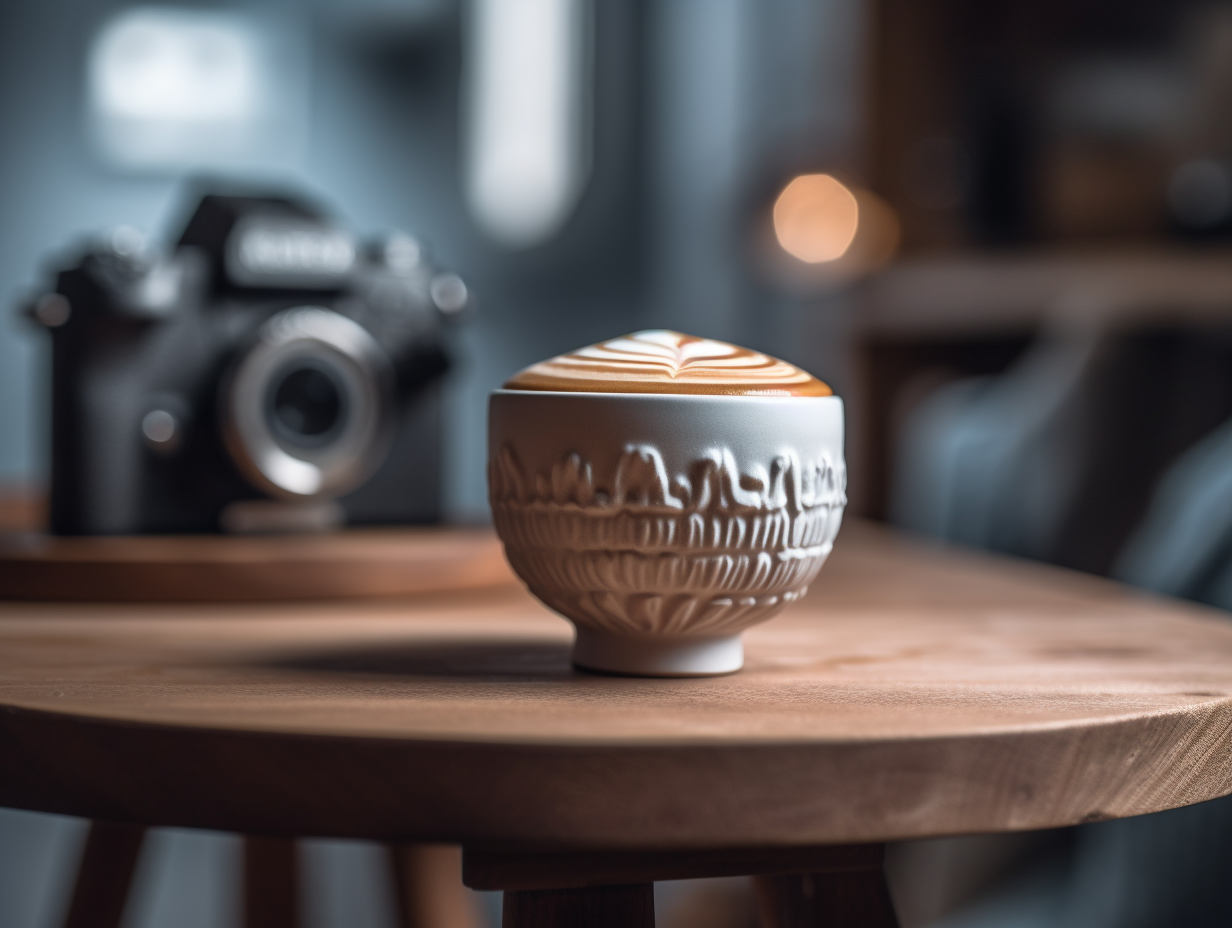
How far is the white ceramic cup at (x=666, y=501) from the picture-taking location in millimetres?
373

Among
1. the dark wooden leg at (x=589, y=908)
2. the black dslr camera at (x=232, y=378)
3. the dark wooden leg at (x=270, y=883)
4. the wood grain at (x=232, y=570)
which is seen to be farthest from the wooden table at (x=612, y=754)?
the dark wooden leg at (x=270, y=883)

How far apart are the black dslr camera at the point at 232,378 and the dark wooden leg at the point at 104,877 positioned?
0.62 feet

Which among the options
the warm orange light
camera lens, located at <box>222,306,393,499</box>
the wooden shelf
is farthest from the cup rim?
the warm orange light

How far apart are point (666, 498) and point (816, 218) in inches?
60.4

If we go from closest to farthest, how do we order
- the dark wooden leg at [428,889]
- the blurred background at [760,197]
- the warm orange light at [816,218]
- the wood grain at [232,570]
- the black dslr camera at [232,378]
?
the wood grain at [232,570] < the black dslr camera at [232,378] < the dark wooden leg at [428,889] < the blurred background at [760,197] < the warm orange light at [816,218]

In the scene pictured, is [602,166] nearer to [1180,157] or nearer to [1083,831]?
[1180,157]

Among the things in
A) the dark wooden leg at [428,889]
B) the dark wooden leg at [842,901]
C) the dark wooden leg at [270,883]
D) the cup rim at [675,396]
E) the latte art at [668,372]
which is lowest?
the dark wooden leg at [270,883]

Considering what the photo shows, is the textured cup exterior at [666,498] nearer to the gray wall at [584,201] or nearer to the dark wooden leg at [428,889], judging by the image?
the dark wooden leg at [428,889]

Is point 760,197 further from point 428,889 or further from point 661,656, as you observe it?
point 661,656

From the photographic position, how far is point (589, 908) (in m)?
0.35

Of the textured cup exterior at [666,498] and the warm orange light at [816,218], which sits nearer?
the textured cup exterior at [666,498]

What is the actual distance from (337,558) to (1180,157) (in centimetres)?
131

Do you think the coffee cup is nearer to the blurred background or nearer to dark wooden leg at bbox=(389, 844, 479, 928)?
dark wooden leg at bbox=(389, 844, 479, 928)

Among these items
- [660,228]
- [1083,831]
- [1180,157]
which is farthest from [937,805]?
[660,228]
